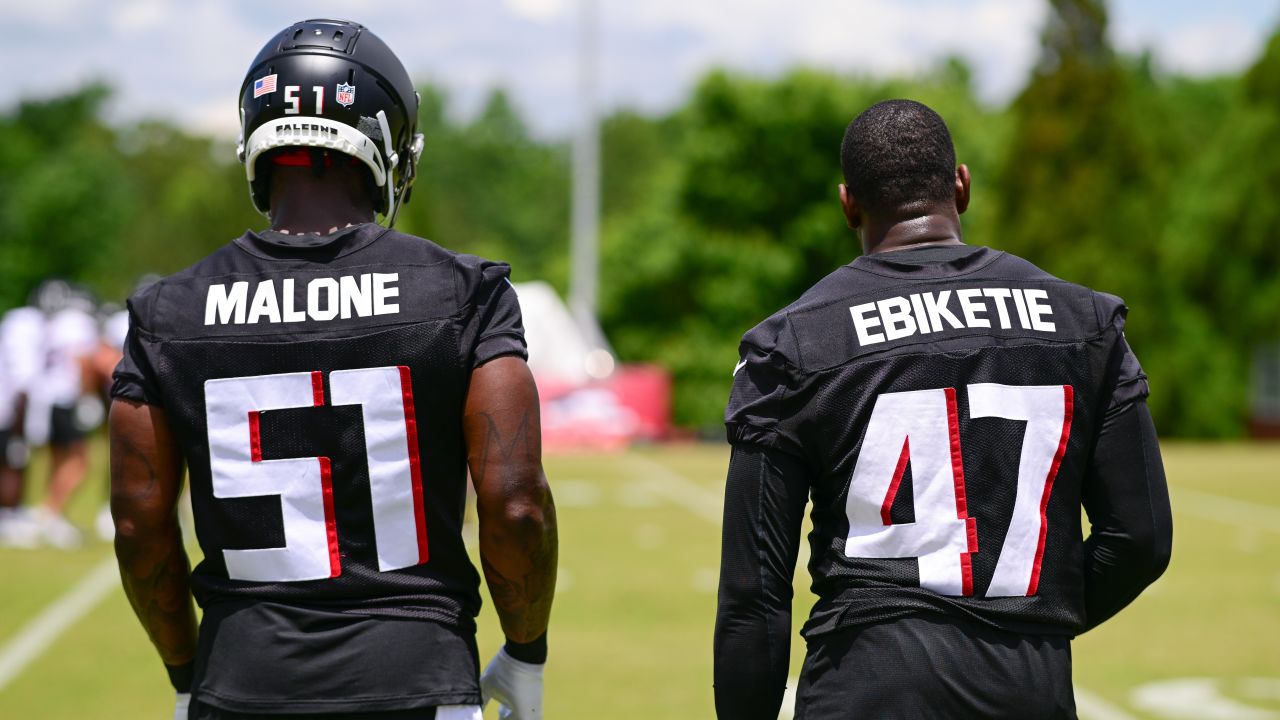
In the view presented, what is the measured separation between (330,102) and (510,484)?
2.65ft

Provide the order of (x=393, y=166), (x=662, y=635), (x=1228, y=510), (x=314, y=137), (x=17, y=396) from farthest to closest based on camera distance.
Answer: (x=1228, y=510) → (x=17, y=396) → (x=662, y=635) → (x=393, y=166) → (x=314, y=137)

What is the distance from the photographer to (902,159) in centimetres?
275

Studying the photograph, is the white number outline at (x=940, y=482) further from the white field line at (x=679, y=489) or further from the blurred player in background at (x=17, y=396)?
the white field line at (x=679, y=489)

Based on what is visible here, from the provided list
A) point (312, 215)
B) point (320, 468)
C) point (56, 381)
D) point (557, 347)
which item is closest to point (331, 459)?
point (320, 468)

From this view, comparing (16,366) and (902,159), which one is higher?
(16,366)

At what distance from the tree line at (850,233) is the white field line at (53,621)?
27840mm

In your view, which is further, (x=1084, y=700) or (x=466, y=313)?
(x=1084, y=700)

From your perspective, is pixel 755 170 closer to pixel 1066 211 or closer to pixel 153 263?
pixel 1066 211

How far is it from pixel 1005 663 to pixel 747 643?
46cm

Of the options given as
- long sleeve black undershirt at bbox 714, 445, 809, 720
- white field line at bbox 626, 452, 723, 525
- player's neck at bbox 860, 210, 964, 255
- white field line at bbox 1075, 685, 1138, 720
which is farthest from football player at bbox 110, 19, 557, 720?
white field line at bbox 626, 452, 723, 525

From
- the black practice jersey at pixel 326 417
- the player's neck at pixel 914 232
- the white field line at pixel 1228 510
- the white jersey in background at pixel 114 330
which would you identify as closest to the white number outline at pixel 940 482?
the player's neck at pixel 914 232

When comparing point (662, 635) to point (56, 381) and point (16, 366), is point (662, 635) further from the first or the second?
point (16, 366)

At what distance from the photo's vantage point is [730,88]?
41938mm

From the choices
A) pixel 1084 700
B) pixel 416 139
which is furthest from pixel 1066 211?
pixel 416 139
